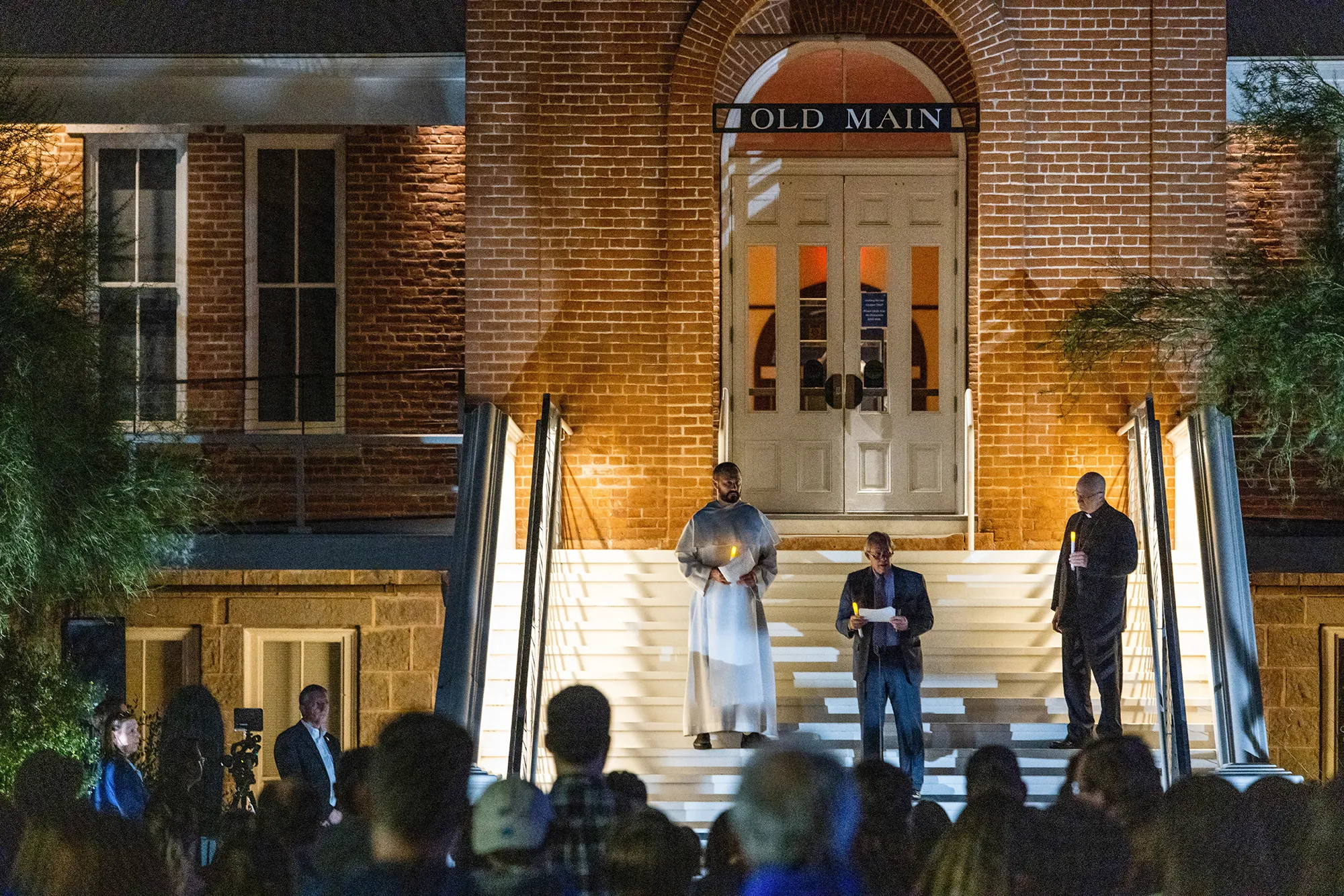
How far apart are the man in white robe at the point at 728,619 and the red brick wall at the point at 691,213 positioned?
2.67 meters

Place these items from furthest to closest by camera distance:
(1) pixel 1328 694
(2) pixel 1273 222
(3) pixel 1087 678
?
→ (2) pixel 1273 222 → (1) pixel 1328 694 → (3) pixel 1087 678

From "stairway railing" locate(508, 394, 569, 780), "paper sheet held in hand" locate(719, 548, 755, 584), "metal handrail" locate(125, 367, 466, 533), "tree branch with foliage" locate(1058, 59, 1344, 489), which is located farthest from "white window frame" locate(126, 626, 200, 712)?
"tree branch with foliage" locate(1058, 59, 1344, 489)

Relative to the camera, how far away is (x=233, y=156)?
13484mm

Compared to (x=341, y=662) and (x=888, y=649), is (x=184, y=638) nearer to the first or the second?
(x=341, y=662)

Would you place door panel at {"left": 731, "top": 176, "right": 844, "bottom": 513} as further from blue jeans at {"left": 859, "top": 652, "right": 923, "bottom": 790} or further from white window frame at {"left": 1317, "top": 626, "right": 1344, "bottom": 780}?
blue jeans at {"left": 859, "top": 652, "right": 923, "bottom": 790}

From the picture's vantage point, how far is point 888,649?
8406 millimetres

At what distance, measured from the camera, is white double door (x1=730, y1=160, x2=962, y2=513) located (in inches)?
490

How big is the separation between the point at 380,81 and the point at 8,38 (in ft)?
10.1

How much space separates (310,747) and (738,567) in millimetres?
2616

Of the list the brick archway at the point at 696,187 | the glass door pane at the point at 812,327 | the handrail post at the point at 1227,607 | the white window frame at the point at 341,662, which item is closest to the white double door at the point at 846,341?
the glass door pane at the point at 812,327

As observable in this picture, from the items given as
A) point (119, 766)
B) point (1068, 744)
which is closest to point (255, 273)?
point (119, 766)

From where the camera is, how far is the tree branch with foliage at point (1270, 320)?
29.6 feet

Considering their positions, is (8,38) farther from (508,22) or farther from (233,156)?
(508,22)

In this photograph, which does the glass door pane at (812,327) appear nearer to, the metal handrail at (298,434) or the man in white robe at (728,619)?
the metal handrail at (298,434)
